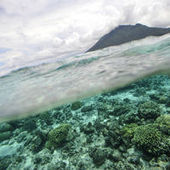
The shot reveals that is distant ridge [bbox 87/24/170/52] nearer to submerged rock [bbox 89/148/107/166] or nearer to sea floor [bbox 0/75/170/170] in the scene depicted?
sea floor [bbox 0/75/170/170]

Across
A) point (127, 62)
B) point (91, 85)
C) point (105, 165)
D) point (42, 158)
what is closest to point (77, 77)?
point (91, 85)

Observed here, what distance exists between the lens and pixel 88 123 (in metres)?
8.10

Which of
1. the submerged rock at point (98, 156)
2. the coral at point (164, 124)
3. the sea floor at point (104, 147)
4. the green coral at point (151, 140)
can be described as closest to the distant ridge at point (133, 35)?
the sea floor at point (104, 147)

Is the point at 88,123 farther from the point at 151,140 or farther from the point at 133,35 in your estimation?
the point at 133,35

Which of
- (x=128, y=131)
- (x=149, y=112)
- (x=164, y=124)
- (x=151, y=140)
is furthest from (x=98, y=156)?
(x=149, y=112)

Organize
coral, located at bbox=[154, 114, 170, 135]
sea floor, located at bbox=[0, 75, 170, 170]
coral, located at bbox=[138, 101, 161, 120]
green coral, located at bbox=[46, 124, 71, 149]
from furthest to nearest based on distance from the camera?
coral, located at bbox=[138, 101, 161, 120], green coral, located at bbox=[46, 124, 71, 149], coral, located at bbox=[154, 114, 170, 135], sea floor, located at bbox=[0, 75, 170, 170]

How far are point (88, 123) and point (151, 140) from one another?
4.50 m

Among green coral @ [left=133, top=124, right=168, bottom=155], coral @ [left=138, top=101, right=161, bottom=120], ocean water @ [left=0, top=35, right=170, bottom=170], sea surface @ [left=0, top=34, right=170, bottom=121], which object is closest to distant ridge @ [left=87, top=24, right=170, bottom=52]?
sea surface @ [left=0, top=34, right=170, bottom=121]

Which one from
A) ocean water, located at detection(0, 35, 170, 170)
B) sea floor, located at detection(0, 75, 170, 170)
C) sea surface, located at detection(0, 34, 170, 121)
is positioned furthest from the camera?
sea surface, located at detection(0, 34, 170, 121)

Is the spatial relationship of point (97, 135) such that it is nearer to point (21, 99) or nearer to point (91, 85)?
point (91, 85)

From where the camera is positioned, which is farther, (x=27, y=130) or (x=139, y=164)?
(x=27, y=130)

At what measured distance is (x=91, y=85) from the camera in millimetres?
14367

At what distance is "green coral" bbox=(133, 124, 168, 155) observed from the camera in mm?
4543

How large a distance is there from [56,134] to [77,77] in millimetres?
8496
